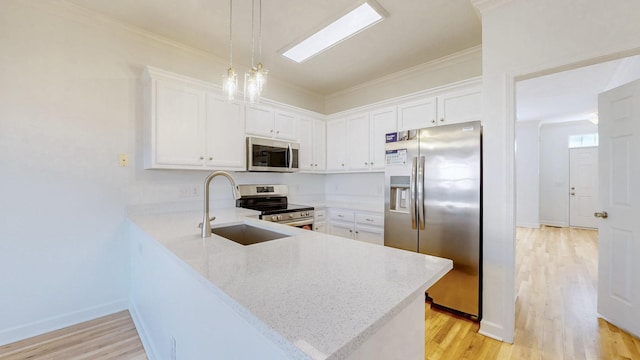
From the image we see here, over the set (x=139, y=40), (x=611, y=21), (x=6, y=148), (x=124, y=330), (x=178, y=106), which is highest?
(x=139, y=40)

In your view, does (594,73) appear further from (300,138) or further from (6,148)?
(6,148)

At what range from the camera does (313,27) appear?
252 cm

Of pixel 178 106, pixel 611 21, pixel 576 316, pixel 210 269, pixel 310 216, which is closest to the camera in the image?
pixel 210 269

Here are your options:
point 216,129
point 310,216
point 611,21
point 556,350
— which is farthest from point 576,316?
point 216,129

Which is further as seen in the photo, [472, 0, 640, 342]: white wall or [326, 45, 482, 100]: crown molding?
[326, 45, 482, 100]: crown molding

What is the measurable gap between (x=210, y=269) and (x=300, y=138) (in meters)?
2.83

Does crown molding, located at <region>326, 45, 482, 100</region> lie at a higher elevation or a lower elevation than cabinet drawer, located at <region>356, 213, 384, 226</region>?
higher

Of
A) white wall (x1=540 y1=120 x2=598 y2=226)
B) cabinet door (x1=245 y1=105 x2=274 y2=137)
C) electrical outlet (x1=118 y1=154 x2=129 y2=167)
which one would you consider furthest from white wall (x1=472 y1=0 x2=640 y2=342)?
white wall (x1=540 y1=120 x2=598 y2=226)

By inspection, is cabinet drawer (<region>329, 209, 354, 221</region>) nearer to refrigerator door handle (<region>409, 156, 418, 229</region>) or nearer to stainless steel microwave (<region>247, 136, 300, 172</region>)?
stainless steel microwave (<region>247, 136, 300, 172</region>)

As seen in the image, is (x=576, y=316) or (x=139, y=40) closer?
(x=576, y=316)

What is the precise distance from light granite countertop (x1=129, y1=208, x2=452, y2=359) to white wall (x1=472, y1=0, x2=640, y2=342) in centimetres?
129

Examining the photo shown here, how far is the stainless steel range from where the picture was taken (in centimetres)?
307

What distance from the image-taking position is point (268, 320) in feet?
2.13

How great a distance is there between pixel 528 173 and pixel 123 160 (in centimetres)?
832
